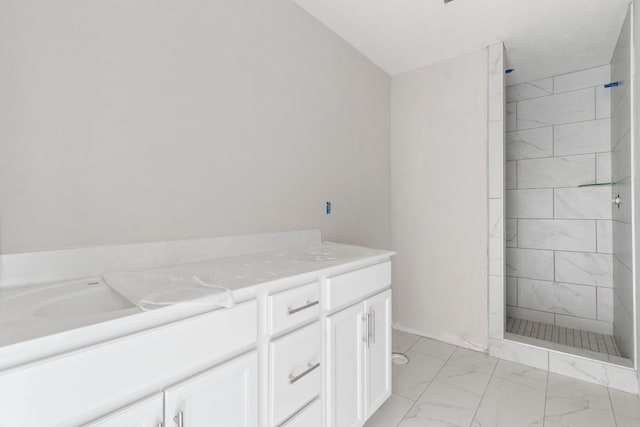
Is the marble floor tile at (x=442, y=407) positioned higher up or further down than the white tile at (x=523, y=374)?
higher up

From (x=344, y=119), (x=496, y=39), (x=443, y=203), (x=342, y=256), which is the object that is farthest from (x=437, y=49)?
(x=342, y=256)

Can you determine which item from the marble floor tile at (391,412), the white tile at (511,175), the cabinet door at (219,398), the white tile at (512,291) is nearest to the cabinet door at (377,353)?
the marble floor tile at (391,412)

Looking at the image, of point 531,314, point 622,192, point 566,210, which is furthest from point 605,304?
point 622,192

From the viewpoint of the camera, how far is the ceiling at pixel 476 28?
1.96 m

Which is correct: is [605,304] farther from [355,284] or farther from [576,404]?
[355,284]

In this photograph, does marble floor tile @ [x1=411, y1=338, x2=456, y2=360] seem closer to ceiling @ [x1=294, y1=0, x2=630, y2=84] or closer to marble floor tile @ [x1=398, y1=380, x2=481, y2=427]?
marble floor tile @ [x1=398, y1=380, x2=481, y2=427]

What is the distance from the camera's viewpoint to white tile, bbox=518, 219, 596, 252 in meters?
2.76

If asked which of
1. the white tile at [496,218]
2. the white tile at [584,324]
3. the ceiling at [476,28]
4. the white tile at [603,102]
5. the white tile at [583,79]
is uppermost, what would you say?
the ceiling at [476,28]

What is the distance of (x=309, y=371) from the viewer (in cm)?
114

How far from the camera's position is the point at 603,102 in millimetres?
2695

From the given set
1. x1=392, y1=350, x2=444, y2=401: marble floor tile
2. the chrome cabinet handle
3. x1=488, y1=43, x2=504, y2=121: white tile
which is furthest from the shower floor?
the chrome cabinet handle

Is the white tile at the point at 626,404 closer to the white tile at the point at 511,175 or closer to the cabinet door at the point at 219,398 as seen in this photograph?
the white tile at the point at 511,175

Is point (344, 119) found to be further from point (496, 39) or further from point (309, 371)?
point (309, 371)

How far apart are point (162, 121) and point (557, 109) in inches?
130
